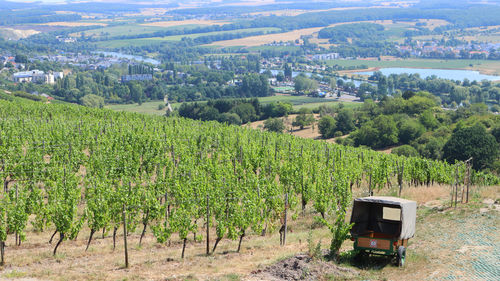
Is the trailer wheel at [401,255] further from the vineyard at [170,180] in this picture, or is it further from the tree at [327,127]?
the tree at [327,127]

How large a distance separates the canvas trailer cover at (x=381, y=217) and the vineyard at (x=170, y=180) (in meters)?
0.70

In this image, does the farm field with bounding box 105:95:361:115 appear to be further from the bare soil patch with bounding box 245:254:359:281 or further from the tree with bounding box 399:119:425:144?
the bare soil patch with bounding box 245:254:359:281

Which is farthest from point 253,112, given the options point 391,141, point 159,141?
point 159,141

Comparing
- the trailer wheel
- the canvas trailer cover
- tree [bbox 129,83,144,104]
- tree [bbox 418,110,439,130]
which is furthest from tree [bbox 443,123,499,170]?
tree [bbox 129,83,144,104]

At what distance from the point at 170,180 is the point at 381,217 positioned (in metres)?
13.3

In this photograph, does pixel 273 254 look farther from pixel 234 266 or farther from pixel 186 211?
pixel 186 211

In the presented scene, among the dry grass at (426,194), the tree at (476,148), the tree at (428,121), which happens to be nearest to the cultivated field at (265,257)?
the dry grass at (426,194)

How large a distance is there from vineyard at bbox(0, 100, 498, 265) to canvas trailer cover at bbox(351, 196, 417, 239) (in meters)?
0.70

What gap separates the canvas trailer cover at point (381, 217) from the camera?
2002 centimetres

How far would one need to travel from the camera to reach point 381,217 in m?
21.8

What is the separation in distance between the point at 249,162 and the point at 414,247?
18.8 m

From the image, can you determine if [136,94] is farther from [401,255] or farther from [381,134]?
[401,255]

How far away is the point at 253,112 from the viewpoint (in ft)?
418

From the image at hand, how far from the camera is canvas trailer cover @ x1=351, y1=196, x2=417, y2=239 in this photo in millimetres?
20016
